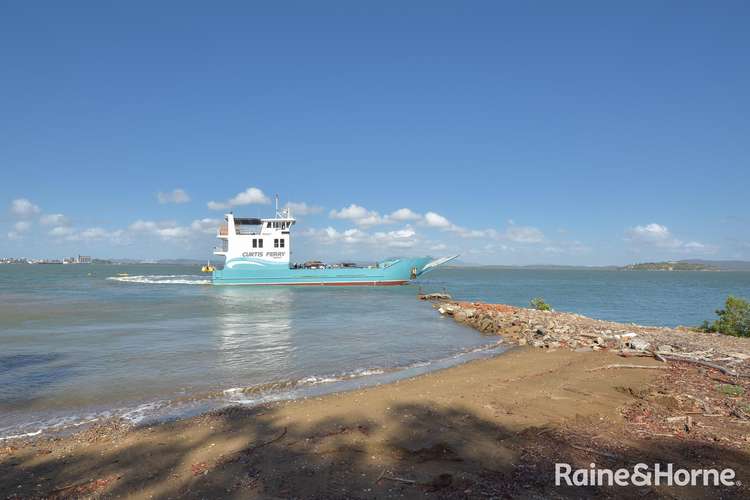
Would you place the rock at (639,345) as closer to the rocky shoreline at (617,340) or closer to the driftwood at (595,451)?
the rocky shoreline at (617,340)

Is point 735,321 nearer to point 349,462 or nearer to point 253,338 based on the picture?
point 349,462

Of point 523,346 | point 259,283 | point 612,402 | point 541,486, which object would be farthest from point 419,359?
point 259,283

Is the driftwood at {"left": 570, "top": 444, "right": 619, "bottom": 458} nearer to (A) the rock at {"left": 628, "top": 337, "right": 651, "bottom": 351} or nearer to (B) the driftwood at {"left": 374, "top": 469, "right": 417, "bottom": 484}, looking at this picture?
(B) the driftwood at {"left": 374, "top": 469, "right": 417, "bottom": 484}

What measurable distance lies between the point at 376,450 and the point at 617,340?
1100 centimetres

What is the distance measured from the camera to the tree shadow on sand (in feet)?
13.9

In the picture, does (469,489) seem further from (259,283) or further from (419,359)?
(259,283)

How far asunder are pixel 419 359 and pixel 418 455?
23.4ft

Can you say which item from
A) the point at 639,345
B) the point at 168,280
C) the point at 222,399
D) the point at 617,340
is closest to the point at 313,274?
the point at 168,280

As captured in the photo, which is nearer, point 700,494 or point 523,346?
point 700,494

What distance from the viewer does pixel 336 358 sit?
39.8 ft

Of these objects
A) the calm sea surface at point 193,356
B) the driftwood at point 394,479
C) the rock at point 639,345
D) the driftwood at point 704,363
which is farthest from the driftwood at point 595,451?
the rock at point 639,345

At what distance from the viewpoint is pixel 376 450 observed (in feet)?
17.3

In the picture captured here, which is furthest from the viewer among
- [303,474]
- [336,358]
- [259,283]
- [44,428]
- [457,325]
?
[259,283]

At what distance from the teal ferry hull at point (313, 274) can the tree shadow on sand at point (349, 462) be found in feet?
125
